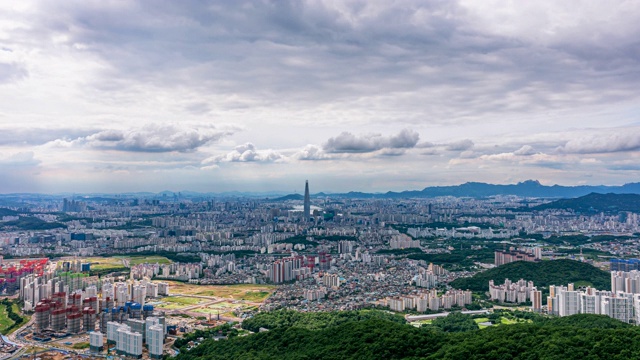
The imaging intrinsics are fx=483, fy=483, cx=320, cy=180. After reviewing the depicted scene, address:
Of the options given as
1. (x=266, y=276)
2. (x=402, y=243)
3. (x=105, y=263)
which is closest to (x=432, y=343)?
(x=266, y=276)

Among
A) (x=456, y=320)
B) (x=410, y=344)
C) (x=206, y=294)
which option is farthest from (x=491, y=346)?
(x=206, y=294)

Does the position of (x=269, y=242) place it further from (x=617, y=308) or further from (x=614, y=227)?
(x=614, y=227)

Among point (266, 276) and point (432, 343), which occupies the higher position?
point (432, 343)

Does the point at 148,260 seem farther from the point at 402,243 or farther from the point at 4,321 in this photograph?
the point at 402,243

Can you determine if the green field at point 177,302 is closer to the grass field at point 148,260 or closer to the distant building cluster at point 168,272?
the distant building cluster at point 168,272

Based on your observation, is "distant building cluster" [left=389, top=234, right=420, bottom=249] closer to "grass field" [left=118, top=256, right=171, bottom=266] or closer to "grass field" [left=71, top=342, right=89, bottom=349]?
"grass field" [left=118, top=256, right=171, bottom=266]
